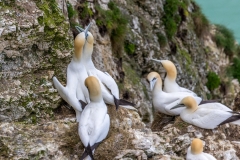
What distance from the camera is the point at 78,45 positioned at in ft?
19.8

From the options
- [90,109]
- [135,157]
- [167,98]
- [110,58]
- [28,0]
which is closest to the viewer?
[135,157]

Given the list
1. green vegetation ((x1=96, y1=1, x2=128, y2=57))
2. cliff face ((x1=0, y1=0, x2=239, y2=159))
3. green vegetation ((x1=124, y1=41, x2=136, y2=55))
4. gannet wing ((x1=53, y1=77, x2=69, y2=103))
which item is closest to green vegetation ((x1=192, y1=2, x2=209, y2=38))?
green vegetation ((x1=124, y1=41, x2=136, y2=55))

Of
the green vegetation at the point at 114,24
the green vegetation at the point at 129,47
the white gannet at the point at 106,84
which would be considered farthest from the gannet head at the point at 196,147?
the green vegetation at the point at 129,47

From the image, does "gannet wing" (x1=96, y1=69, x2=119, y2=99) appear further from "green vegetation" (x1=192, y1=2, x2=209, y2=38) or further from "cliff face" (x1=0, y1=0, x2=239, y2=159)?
"green vegetation" (x1=192, y1=2, x2=209, y2=38)

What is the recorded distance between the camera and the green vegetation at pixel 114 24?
913 cm

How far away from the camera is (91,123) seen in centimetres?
520

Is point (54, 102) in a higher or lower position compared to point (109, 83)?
lower

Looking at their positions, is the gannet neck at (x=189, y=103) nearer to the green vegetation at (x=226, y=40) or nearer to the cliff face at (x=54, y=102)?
the cliff face at (x=54, y=102)

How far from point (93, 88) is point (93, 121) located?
1.17ft

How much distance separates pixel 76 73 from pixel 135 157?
1489mm

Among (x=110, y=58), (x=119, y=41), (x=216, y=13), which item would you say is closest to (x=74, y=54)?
(x=110, y=58)

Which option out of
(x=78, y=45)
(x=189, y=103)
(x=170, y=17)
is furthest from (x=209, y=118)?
(x=170, y=17)

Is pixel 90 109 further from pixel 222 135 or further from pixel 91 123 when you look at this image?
pixel 222 135

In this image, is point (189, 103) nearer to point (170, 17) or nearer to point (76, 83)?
point (76, 83)
